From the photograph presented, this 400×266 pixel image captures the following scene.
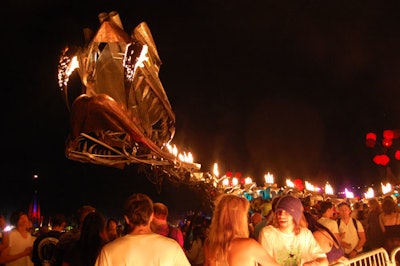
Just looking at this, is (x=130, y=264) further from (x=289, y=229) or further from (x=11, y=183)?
(x=11, y=183)

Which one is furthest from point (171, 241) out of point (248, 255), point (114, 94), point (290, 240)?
point (114, 94)

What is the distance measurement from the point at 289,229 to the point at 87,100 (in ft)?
10.6

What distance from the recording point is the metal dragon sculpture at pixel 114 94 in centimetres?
550

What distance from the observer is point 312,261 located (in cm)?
397

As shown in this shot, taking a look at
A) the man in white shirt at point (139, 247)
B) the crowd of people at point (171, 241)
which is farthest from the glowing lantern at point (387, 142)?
the man in white shirt at point (139, 247)

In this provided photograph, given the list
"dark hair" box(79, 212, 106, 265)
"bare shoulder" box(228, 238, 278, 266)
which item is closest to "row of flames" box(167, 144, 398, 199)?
"dark hair" box(79, 212, 106, 265)

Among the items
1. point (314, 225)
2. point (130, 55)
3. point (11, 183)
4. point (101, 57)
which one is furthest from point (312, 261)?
point (11, 183)

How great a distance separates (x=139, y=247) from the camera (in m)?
3.21

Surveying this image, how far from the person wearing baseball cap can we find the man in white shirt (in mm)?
1151

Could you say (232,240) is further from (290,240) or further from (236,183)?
(236,183)

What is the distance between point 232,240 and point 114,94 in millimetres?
3752

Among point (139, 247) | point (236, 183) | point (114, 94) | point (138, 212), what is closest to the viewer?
point (139, 247)

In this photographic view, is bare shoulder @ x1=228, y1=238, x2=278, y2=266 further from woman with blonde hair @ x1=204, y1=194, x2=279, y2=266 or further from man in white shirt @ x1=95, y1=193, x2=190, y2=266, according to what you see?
man in white shirt @ x1=95, y1=193, x2=190, y2=266

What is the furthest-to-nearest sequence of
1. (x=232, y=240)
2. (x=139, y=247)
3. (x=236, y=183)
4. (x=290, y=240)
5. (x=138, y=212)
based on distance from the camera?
(x=236, y=183), (x=290, y=240), (x=232, y=240), (x=138, y=212), (x=139, y=247)
